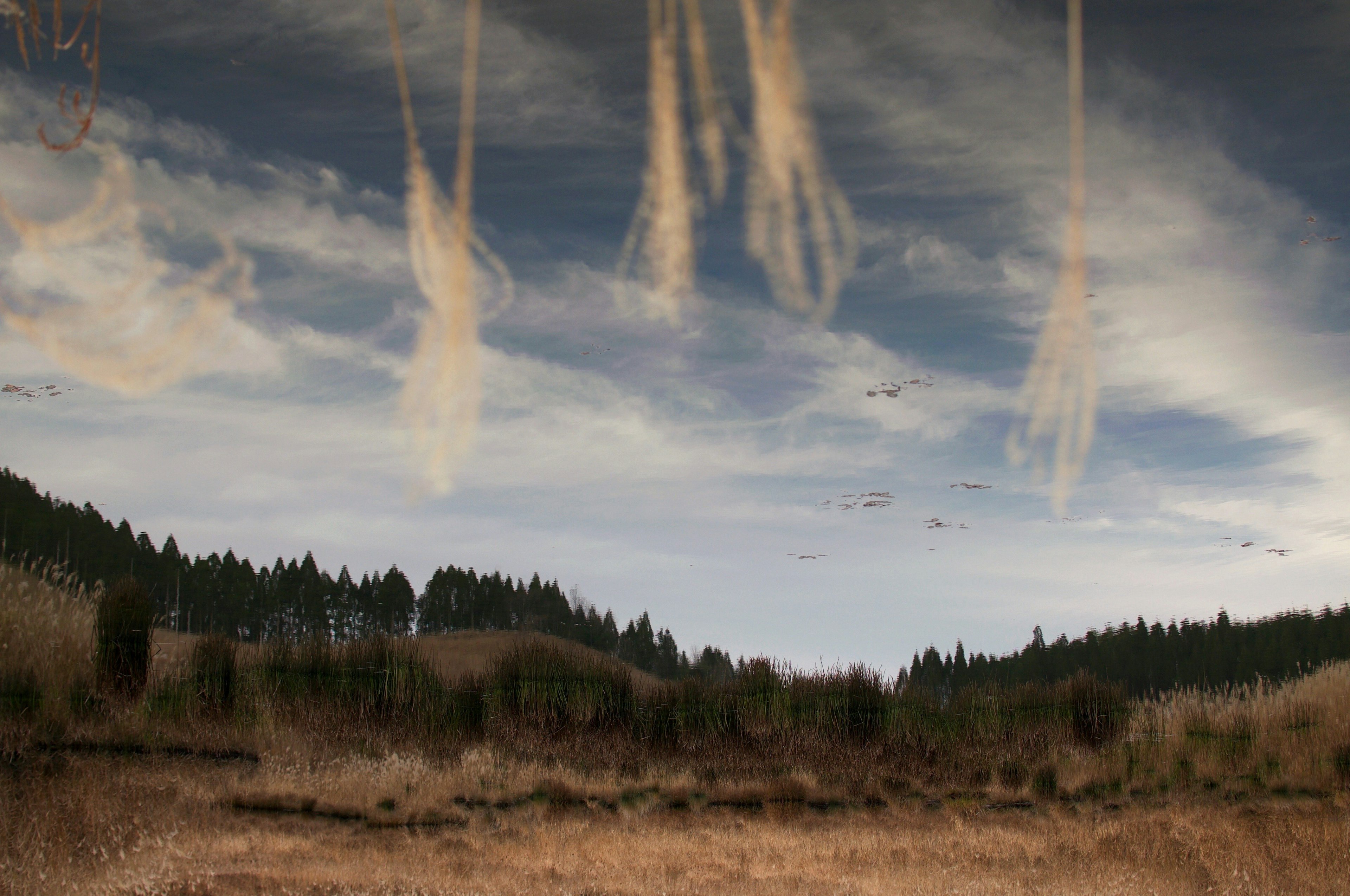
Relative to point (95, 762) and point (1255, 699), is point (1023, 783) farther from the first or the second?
point (95, 762)

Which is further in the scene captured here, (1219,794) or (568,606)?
(568,606)

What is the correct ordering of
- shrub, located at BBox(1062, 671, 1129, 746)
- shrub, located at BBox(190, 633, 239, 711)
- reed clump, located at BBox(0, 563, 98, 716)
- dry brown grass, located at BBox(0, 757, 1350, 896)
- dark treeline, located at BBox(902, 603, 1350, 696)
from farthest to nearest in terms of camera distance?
1. dark treeline, located at BBox(902, 603, 1350, 696)
2. shrub, located at BBox(1062, 671, 1129, 746)
3. shrub, located at BBox(190, 633, 239, 711)
4. reed clump, located at BBox(0, 563, 98, 716)
5. dry brown grass, located at BBox(0, 757, 1350, 896)

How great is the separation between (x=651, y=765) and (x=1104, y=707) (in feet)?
41.9

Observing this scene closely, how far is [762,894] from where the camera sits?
18.4m

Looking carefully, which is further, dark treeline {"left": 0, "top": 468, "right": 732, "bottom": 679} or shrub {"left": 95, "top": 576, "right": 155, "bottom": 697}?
dark treeline {"left": 0, "top": 468, "right": 732, "bottom": 679}

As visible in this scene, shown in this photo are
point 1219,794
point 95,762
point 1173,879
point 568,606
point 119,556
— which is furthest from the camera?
point 568,606

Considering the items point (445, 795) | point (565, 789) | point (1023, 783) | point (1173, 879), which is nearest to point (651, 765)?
point (565, 789)

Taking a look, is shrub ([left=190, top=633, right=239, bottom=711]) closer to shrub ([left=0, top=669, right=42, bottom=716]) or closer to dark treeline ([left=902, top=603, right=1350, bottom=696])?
shrub ([left=0, top=669, right=42, bottom=716])

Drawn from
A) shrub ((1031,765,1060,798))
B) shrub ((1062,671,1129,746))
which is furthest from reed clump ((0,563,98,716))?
shrub ((1062,671,1129,746))

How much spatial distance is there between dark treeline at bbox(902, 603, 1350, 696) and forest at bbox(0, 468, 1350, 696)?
16cm

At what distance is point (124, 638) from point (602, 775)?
1173cm

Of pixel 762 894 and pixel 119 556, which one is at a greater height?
pixel 119 556

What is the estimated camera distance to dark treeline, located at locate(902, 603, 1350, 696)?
7488 cm

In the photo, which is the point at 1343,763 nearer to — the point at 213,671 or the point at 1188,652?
the point at 213,671
